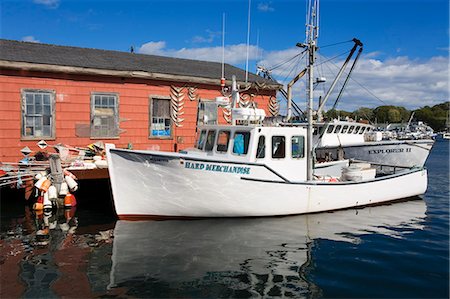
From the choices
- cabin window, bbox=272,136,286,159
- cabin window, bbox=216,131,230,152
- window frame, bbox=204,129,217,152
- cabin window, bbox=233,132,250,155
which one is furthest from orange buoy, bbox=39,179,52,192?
cabin window, bbox=272,136,286,159

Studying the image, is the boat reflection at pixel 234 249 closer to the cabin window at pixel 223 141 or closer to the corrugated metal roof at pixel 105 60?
the cabin window at pixel 223 141

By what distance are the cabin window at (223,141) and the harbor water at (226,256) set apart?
80.0 inches

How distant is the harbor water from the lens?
6.31 metres

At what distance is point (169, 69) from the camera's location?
16188 mm

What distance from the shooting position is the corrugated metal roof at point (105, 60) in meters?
13.4

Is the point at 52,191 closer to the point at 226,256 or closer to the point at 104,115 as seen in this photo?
the point at 104,115

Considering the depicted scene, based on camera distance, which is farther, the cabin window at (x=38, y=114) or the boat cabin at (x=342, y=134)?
the boat cabin at (x=342, y=134)

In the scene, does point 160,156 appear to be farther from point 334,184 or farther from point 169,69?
point 169,69

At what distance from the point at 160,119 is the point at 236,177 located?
6751 millimetres

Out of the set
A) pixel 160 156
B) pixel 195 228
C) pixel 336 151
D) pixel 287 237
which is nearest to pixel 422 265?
pixel 287 237

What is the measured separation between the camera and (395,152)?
18531 millimetres

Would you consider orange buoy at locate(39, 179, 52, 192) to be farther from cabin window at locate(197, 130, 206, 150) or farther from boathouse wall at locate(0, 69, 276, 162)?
cabin window at locate(197, 130, 206, 150)

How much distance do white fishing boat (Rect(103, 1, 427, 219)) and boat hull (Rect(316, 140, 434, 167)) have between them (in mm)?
7187

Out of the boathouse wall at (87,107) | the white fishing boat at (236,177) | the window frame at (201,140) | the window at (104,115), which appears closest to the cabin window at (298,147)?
the white fishing boat at (236,177)
